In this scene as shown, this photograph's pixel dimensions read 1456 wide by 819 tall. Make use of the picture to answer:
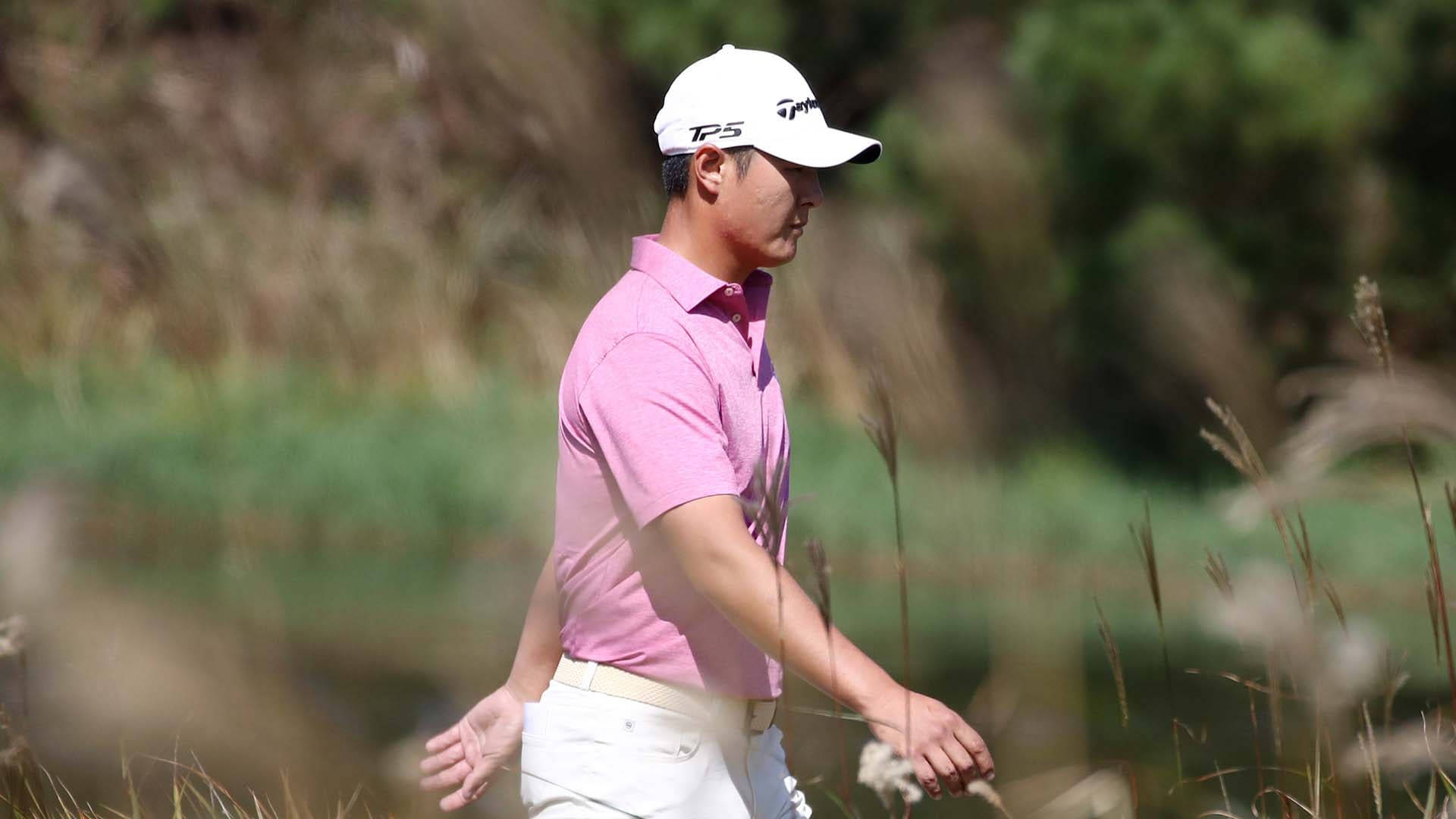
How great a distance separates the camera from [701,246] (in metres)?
2.00

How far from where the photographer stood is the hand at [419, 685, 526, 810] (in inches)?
82.3

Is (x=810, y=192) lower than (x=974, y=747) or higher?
higher

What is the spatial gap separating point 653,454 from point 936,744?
15.3 inches

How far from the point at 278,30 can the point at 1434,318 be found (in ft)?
22.9

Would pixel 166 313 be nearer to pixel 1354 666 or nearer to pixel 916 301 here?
pixel 916 301

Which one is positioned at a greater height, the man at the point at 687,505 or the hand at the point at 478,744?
the man at the point at 687,505

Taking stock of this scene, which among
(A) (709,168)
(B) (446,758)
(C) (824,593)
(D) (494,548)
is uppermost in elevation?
(A) (709,168)

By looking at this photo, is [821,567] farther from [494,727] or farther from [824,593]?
[494,727]

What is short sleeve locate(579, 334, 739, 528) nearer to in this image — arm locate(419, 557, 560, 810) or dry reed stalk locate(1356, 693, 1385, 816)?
arm locate(419, 557, 560, 810)

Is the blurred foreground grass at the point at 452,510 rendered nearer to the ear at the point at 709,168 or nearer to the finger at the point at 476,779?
the finger at the point at 476,779

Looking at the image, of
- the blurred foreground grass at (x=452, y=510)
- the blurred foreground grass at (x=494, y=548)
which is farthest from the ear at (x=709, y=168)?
the blurred foreground grass at (x=452, y=510)

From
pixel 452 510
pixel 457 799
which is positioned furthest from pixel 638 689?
pixel 452 510

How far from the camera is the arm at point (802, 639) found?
5.35 feet

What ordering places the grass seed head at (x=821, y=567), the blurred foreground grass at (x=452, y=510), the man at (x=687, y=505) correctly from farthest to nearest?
the blurred foreground grass at (x=452, y=510), the man at (x=687, y=505), the grass seed head at (x=821, y=567)
